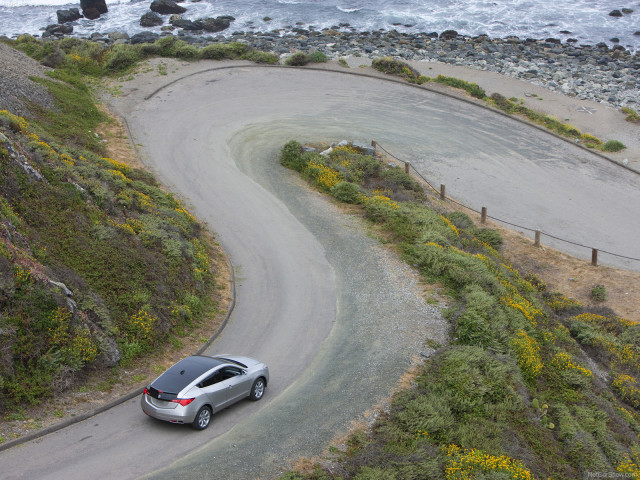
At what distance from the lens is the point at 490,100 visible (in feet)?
146

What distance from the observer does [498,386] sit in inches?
648

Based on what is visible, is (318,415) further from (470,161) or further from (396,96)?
(396,96)

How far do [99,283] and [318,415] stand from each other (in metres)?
7.17

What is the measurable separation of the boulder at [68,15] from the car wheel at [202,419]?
69.2m

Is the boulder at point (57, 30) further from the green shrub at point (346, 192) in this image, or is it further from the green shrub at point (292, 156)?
the green shrub at point (346, 192)

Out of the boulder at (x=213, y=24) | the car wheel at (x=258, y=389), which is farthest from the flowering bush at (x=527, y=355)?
the boulder at (x=213, y=24)

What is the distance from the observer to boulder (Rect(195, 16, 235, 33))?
218 feet

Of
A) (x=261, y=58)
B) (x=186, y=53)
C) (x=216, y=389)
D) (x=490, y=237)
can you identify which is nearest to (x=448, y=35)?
(x=261, y=58)

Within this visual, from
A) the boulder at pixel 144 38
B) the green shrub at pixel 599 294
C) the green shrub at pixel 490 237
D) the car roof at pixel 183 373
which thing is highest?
the boulder at pixel 144 38

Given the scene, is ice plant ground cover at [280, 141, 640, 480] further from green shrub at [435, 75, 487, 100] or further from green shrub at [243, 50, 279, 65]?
green shrub at [243, 50, 279, 65]

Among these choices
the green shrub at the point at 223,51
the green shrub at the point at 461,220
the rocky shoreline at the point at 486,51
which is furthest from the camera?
the rocky shoreline at the point at 486,51

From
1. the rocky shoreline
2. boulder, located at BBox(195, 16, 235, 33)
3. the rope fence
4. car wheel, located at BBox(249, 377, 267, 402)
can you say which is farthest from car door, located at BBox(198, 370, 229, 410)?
boulder, located at BBox(195, 16, 235, 33)

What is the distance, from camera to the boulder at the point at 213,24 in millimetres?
66500

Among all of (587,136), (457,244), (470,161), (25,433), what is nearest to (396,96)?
(470,161)
